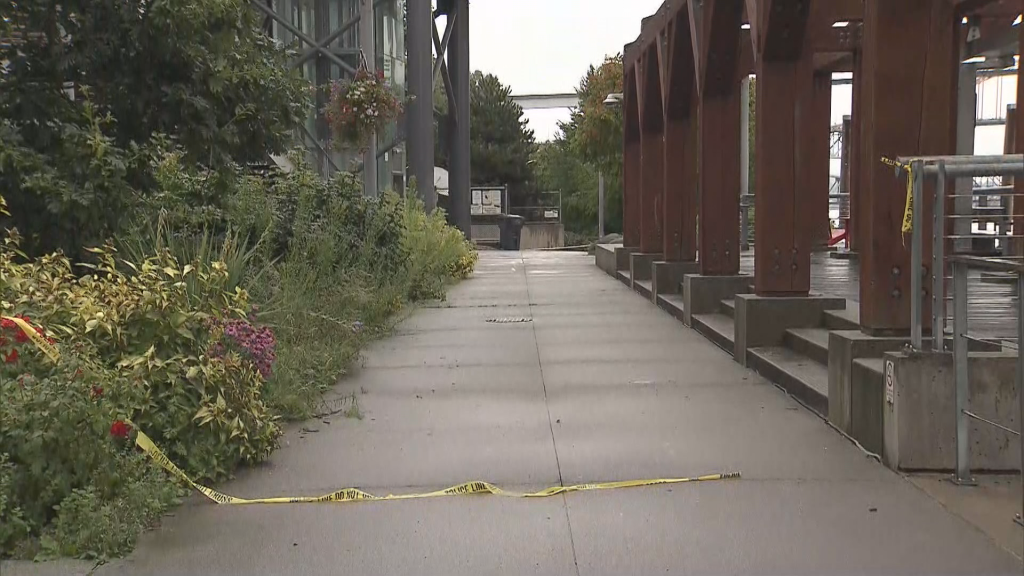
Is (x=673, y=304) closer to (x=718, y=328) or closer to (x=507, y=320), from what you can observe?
(x=507, y=320)

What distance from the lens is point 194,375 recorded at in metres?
5.63

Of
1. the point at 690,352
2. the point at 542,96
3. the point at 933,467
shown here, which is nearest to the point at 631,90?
the point at 690,352

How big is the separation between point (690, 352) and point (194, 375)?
5.45 m

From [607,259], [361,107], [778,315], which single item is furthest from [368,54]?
[778,315]

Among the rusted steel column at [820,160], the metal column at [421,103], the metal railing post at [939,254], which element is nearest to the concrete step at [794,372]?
the metal railing post at [939,254]

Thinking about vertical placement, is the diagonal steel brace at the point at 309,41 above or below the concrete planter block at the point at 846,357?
above

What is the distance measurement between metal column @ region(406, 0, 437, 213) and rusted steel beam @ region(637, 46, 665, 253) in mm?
8684

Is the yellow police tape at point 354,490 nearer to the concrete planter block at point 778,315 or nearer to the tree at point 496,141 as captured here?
→ the concrete planter block at point 778,315

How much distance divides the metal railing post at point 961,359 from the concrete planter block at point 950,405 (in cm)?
16

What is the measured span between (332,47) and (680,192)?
12.8m

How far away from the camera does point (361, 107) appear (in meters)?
15.2

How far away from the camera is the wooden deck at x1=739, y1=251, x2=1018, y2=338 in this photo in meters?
7.97

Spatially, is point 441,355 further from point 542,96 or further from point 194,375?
point 542,96

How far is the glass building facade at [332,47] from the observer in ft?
75.4
